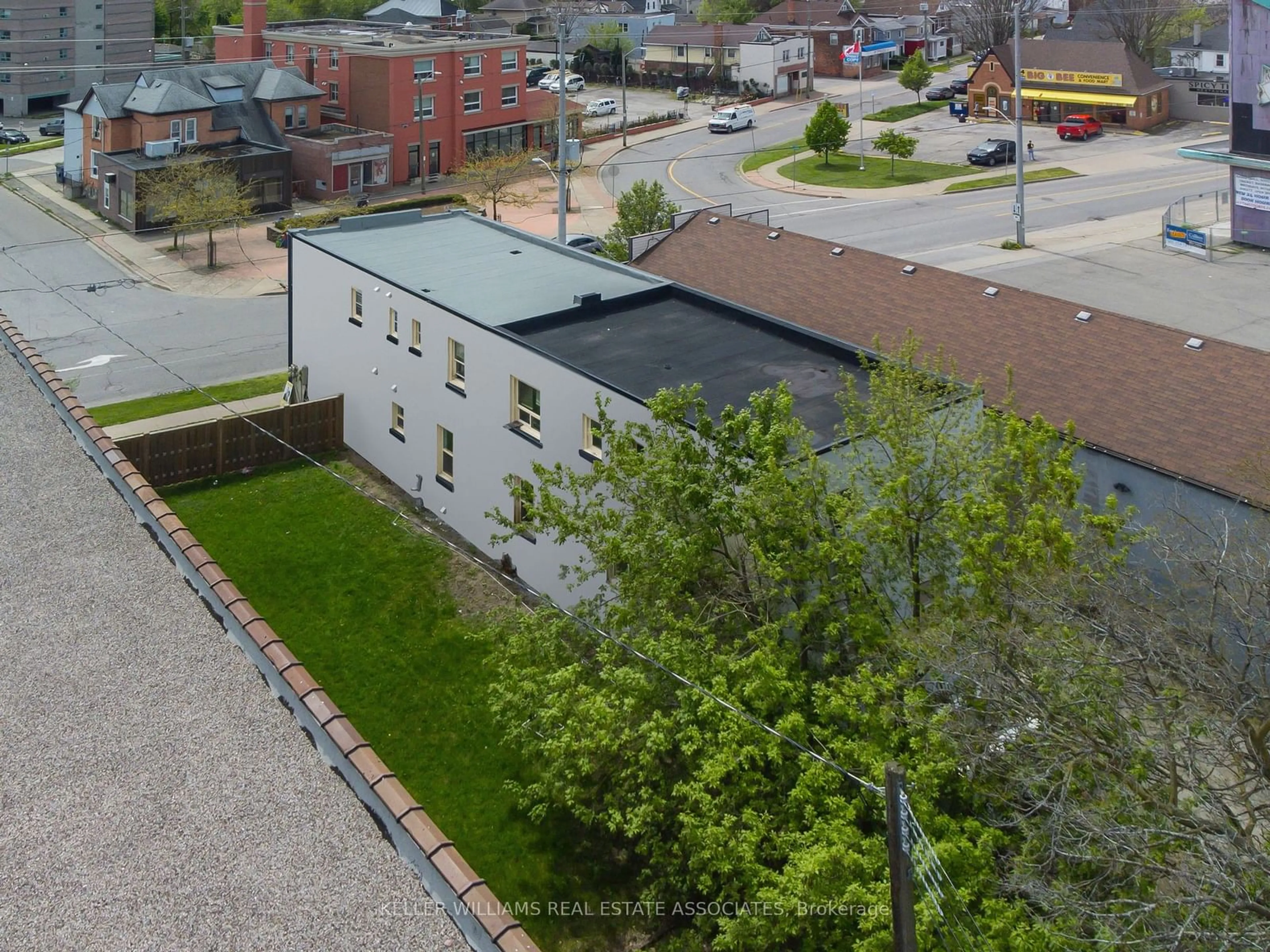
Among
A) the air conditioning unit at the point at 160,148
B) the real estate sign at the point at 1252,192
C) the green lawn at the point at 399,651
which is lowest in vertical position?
the green lawn at the point at 399,651

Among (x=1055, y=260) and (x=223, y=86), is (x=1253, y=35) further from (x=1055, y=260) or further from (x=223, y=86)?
(x=223, y=86)

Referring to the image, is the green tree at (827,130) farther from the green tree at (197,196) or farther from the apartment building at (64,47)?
the apartment building at (64,47)

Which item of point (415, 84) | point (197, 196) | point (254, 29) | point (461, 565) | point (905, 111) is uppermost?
point (254, 29)

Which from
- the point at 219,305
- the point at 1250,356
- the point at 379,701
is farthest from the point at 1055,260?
the point at 379,701

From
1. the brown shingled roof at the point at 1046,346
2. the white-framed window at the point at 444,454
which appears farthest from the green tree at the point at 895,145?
the white-framed window at the point at 444,454

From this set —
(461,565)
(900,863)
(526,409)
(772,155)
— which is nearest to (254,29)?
(772,155)

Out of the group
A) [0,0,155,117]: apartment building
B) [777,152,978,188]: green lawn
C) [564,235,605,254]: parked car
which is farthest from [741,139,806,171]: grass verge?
[0,0,155,117]: apartment building

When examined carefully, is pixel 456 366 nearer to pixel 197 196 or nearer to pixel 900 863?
pixel 900 863
